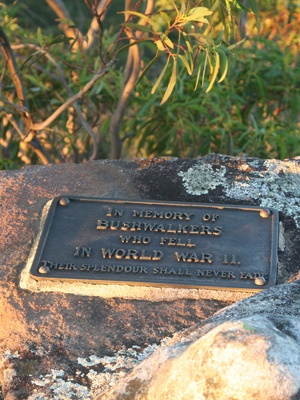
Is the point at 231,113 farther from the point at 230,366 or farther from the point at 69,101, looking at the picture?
the point at 230,366

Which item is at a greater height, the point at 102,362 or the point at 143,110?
the point at 102,362

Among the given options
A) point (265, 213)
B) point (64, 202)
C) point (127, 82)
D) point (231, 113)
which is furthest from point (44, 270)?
point (231, 113)

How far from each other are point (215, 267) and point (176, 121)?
1.76 metres

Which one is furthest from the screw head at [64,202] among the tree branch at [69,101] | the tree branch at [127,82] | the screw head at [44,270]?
the tree branch at [127,82]

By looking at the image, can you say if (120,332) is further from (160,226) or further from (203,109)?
(203,109)

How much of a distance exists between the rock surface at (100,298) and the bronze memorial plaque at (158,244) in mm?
67

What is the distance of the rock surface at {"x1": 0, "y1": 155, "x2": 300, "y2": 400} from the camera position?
1.99 metres

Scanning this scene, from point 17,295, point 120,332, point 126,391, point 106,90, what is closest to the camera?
point 126,391

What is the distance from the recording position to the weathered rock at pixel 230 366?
1.41 m

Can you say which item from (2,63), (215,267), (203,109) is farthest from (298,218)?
(2,63)

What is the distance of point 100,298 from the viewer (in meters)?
2.28

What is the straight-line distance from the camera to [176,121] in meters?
3.95

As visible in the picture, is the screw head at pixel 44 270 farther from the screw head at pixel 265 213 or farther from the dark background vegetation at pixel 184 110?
the dark background vegetation at pixel 184 110

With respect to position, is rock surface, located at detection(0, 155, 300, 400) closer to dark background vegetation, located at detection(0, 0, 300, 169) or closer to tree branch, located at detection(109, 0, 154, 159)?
tree branch, located at detection(109, 0, 154, 159)
